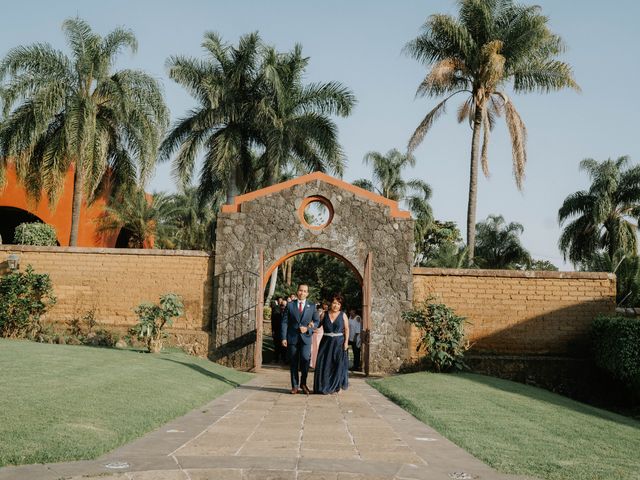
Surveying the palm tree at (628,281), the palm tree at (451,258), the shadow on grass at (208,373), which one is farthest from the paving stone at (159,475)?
the palm tree at (451,258)

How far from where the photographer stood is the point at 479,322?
15359 mm

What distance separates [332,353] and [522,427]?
3.84m

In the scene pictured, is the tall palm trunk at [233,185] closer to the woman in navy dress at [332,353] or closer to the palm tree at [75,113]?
the palm tree at [75,113]

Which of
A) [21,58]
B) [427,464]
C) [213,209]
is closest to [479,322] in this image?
[427,464]

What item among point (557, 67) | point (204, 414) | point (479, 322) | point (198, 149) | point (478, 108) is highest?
point (557, 67)

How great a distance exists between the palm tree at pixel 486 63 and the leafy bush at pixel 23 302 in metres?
13.0

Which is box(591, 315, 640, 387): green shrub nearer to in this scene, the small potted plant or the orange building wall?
the small potted plant

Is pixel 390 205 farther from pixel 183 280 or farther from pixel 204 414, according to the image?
pixel 204 414

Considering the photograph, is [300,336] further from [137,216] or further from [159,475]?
[137,216]

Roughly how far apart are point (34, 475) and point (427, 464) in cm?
310

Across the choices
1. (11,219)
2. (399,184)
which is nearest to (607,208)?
(399,184)

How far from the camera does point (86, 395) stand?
794cm

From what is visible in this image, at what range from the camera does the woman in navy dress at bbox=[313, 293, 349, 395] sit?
10.9m

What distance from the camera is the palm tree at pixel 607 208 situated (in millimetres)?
31031
